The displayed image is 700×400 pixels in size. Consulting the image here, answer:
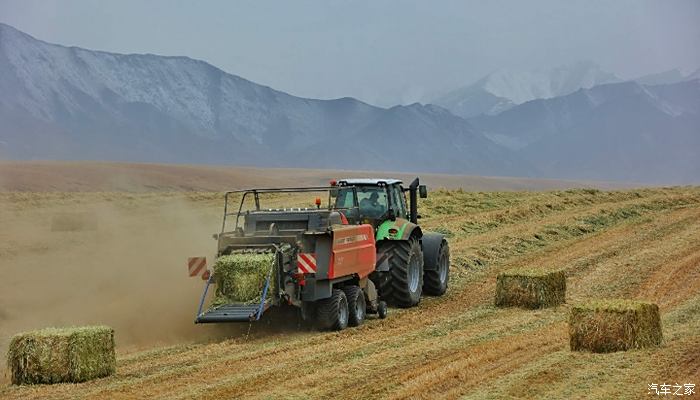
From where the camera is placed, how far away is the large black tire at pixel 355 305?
47.1ft

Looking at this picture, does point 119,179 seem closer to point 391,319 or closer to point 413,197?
point 413,197

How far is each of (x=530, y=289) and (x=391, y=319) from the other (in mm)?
2423

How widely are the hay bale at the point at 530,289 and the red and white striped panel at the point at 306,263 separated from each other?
13.0 ft

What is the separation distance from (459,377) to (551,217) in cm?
2266

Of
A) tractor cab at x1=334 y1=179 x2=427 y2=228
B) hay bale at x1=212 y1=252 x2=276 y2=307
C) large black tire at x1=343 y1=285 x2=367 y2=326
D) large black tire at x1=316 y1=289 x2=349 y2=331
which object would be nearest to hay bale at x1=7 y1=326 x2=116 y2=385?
hay bale at x1=212 y1=252 x2=276 y2=307

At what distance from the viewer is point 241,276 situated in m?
13.2

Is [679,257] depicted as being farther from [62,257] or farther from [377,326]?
[62,257]

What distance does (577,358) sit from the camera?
34.3 feet

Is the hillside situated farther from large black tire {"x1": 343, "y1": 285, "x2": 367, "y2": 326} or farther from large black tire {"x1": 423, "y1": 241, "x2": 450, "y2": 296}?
large black tire {"x1": 343, "y1": 285, "x2": 367, "y2": 326}

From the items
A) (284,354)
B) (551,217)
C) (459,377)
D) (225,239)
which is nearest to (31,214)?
(551,217)

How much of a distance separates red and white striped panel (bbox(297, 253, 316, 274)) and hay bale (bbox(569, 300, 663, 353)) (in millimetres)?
4126

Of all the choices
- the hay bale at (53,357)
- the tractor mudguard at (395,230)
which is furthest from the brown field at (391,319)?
the tractor mudguard at (395,230)

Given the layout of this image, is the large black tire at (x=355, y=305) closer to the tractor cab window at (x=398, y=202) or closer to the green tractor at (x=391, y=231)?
the green tractor at (x=391, y=231)

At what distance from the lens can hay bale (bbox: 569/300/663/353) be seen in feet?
34.6
